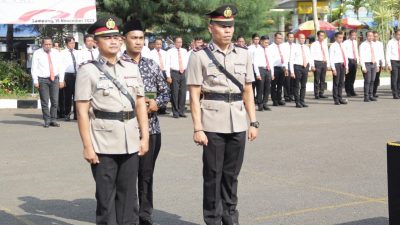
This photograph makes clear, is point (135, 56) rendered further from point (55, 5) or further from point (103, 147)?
point (55, 5)

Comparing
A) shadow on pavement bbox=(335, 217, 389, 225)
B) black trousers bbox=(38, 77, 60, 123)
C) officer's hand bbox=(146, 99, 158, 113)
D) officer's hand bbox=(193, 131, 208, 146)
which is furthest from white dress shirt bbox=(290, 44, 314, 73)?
officer's hand bbox=(193, 131, 208, 146)

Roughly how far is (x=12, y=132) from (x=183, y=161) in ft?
15.7

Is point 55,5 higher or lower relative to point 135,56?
higher

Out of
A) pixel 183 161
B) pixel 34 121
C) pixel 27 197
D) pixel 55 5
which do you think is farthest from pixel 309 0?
pixel 27 197

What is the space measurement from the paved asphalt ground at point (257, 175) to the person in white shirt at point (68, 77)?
4.21 feet

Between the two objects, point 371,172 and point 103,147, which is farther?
point 371,172

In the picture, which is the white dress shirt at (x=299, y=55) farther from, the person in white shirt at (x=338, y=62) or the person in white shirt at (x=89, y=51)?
the person in white shirt at (x=89, y=51)

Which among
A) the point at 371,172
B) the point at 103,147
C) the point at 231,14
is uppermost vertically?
the point at 231,14

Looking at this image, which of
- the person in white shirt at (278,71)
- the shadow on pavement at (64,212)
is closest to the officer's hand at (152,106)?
the shadow on pavement at (64,212)

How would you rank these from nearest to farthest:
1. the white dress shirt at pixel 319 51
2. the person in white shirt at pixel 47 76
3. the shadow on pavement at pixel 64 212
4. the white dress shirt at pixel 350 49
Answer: the shadow on pavement at pixel 64 212, the person in white shirt at pixel 47 76, the white dress shirt at pixel 319 51, the white dress shirt at pixel 350 49

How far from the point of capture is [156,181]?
8633 mm

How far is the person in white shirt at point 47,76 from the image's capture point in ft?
46.8

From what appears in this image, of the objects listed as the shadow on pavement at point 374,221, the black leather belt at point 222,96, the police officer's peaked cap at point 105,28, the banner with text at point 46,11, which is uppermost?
the banner with text at point 46,11

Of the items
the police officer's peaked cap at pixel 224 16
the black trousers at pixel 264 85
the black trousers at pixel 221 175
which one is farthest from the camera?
the black trousers at pixel 264 85
